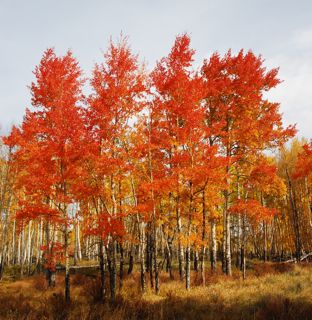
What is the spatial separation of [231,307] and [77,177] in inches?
307

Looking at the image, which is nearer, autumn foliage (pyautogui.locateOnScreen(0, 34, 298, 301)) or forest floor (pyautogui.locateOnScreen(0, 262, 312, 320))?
forest floor (pyautogui.locateOnScreen(0, 262, 312, 320))

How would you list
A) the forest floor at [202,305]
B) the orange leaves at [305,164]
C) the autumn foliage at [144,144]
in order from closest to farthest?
the forest floor at [202,305], the autumn foliage at [144,144], the orange leaves at [305,164]

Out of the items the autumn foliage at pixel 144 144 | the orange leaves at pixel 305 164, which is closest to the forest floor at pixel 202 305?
the autumn foliage at pixel 144 144

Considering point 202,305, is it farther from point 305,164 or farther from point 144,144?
point 305,164

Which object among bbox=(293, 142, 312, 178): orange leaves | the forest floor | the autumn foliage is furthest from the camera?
bbox=(293, 142, 312, 178): orange leaves

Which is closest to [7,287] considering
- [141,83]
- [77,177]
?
[77,177]

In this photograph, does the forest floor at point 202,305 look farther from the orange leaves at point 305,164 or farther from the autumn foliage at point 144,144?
the orange leaves at point 305,164

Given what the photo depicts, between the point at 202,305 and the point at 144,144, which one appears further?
the point at 144,144

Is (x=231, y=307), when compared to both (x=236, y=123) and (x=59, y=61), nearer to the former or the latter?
(x=236, y=123)

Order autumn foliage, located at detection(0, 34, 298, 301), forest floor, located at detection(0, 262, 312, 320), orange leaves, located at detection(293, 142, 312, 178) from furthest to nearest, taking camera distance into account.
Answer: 1. orange leaves, located at detection(293, 142, 312, 178)
2. autumn foliage, located at detection(0, 34, 298, 301)
3. forest floor, located at detection(0, 262, 312, 320)

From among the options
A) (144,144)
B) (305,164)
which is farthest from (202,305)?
(305,164)

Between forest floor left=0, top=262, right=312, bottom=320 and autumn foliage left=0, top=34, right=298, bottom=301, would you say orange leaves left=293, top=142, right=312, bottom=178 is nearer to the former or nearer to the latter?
autumn foliage left=0, top=34, right=298, bottom=301

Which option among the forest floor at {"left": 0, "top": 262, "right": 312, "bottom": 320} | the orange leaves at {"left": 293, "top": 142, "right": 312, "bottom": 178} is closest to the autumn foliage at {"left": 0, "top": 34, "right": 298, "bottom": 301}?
the forest floor at {"left": 0, "top": 262, "right": 312, "bottom": 320}

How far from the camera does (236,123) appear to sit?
15.6 meters
